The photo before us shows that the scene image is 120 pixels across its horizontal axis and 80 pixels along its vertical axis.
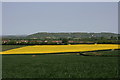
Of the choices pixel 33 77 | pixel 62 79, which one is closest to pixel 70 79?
pixel 62 79

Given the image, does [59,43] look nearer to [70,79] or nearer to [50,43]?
[50,43]

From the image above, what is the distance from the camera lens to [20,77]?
941 centimetres

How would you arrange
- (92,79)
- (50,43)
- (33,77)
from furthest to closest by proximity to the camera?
(50,43) → (33,77) → (92,79)

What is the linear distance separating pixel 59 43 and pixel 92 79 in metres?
26.7

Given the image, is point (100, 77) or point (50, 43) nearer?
point (100, 77)

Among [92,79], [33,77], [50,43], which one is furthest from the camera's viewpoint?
[50,43]

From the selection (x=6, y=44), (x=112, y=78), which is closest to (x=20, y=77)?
(x=112, y=78)

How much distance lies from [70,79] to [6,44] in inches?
1197

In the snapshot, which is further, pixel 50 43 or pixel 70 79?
pixel 50 43

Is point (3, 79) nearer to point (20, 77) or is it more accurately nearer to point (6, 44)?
point (20, 77)

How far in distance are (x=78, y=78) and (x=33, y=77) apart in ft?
6.84

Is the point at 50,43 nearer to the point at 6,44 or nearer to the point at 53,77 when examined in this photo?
the point at 6,44

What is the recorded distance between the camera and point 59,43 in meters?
35.4

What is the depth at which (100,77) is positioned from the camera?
9.12m
